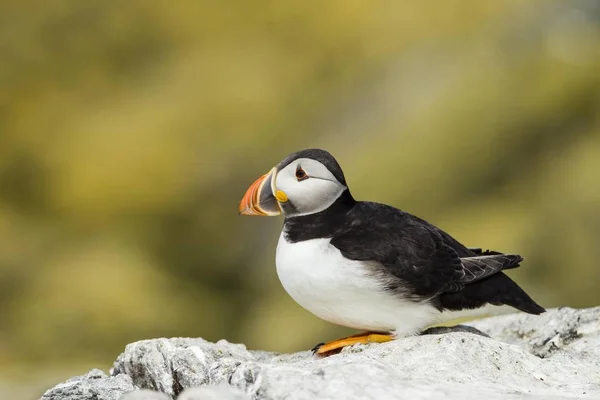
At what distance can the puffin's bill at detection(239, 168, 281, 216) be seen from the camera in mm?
4062

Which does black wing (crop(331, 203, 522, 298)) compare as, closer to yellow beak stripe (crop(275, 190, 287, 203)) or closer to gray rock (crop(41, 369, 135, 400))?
yellow beak stripe (crop(275, 190, 287, 203))

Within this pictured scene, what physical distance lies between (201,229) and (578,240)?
423 centimetres

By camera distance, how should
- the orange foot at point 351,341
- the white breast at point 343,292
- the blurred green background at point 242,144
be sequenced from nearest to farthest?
the white breast at point 343,292
the orange foot at point 351,341
the blurred green background at point 242,144

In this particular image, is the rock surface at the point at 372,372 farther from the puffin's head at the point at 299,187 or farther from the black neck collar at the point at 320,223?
the puffin's head at the point at 299,187

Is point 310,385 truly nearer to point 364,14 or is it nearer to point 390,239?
point 390,239

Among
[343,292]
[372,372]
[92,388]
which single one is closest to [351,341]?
[343,292]

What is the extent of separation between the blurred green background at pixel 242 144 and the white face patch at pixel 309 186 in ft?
13.3

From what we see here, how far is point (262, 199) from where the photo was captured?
4066mm

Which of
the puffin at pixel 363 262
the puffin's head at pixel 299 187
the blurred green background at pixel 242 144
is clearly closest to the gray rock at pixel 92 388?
the puffin at pixel 363 262

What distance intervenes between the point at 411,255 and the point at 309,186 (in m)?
0.51

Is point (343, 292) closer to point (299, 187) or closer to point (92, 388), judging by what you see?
point (299, 187)

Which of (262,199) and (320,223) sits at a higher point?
(262,199)

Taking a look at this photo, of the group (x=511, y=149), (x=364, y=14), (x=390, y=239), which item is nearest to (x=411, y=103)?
(x=511, y=149)

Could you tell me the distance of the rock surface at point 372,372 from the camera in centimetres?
292
